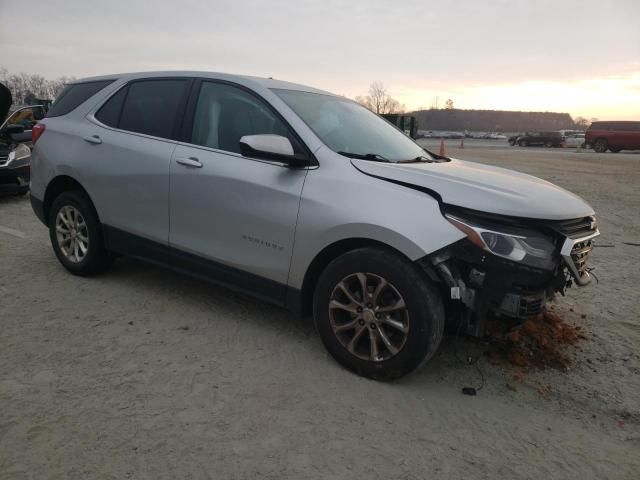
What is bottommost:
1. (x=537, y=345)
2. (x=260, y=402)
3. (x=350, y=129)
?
(x=260, y=402)

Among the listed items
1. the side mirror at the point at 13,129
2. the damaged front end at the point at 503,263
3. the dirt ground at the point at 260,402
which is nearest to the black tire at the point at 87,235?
the dirt ground at the point at 260,402

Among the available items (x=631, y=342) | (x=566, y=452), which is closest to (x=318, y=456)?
(x=566, y=452)

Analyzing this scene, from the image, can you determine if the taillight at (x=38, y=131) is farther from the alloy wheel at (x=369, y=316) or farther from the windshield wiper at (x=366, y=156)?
the alloy wheel at (x=369, y=316)

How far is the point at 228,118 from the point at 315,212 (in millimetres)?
1139

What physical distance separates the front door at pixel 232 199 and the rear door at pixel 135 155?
0.58 feet

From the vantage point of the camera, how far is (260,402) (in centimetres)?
266

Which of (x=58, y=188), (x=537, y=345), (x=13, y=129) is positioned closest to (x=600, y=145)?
(x=537, y=345)

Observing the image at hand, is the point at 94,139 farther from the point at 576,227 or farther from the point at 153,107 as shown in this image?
the point at 576,227

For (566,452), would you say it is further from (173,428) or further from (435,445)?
(173,428)

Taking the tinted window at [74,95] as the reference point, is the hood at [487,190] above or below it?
below

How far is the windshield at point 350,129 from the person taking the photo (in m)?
3.28

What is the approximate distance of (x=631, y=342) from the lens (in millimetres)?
3562

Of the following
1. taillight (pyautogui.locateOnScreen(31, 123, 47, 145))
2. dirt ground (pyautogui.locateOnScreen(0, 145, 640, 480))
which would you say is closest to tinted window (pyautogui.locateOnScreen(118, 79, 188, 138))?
taillight (pyautogui.locateOnScreen(31, 123, 47, 145))

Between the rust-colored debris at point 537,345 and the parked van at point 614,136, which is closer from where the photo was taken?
the rust-colored debris at point 537,345
